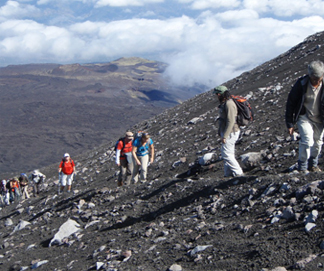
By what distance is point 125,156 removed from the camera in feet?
33.0

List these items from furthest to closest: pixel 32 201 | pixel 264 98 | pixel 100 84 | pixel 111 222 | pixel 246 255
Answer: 1. pixel 100 84
2. pixel 264 98
3. pixel 32 201
4. pixel 111 222
5. pixel 246 255

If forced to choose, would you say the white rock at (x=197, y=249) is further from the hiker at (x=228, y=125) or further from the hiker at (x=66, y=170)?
the hiker at (x=66, y=170)

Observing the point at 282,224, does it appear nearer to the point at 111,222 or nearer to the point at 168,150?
the point at 111,222

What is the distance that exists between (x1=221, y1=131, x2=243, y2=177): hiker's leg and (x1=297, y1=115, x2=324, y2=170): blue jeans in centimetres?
117

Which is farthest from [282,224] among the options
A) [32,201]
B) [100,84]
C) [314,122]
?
[100,84]

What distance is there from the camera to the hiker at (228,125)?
6316mm

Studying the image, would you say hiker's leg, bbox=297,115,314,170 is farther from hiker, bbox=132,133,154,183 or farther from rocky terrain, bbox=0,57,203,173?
rocky terrain, bbox=0,57,203,173

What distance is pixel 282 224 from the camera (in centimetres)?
450

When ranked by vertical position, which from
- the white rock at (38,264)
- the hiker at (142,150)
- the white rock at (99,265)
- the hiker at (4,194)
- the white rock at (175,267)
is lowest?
the hiker at (4,194)

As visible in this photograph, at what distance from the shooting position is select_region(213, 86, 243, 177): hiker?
6316 mm

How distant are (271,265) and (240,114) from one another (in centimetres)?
326

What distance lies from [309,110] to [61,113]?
107 metres

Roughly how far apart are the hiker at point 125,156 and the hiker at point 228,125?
3.64 meters

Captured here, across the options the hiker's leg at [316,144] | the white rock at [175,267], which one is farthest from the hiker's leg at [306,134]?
the white rock at [175,267]
